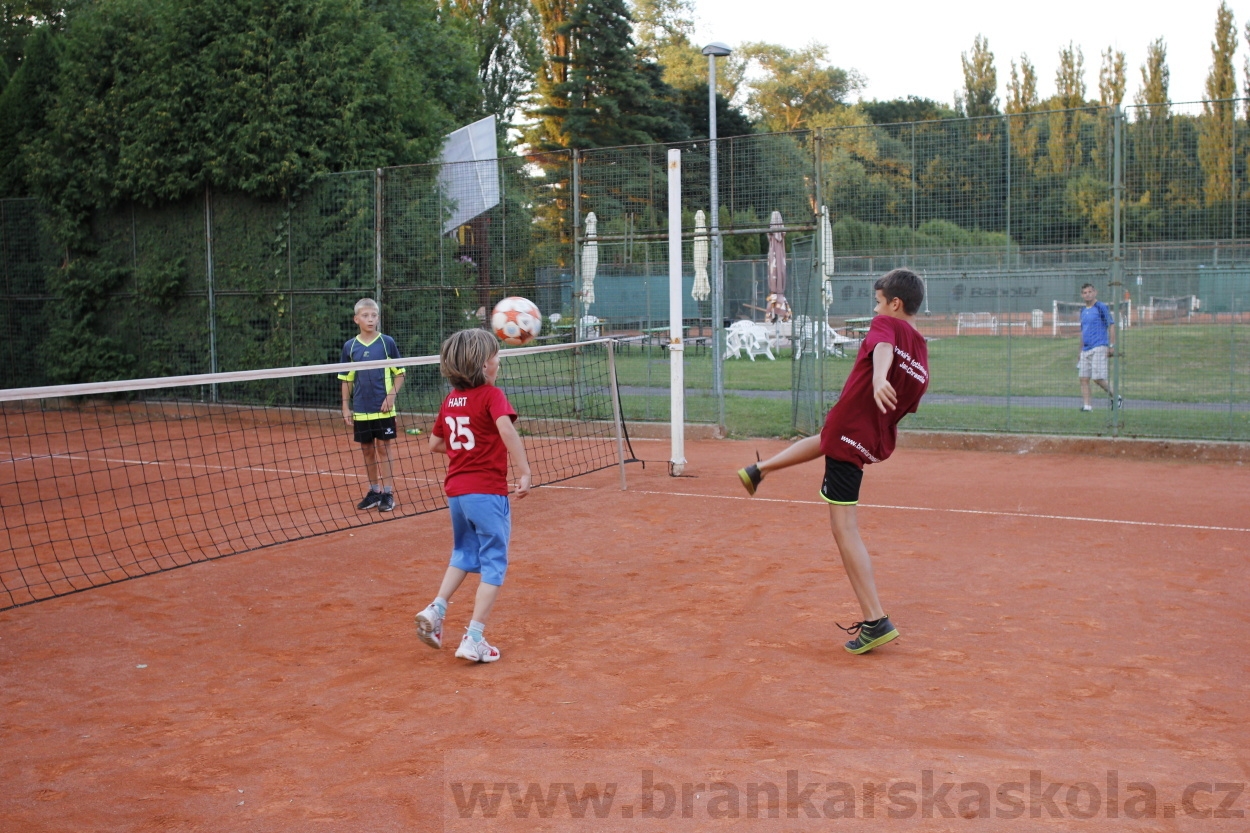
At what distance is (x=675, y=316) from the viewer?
10.9 m

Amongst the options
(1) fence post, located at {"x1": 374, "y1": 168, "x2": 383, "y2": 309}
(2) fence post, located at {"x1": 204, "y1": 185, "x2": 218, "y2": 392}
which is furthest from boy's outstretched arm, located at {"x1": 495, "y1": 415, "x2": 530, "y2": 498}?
(2) fence post, located at {"x1": 204, "y1": 185, "x2": 218, "y2": 392}

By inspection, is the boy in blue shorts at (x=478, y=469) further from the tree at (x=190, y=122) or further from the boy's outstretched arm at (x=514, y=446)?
the tree at (x=190, y=122)

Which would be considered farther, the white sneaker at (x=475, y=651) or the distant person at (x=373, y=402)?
the distant person at (x=373, y=402)

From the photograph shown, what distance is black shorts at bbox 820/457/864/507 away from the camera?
17.9 feet

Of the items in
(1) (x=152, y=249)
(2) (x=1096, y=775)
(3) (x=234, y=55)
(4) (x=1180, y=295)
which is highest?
(3) (x=234, y=55)

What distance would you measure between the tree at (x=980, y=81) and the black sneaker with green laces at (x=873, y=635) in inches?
1941

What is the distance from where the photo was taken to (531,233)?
1516 centimetres

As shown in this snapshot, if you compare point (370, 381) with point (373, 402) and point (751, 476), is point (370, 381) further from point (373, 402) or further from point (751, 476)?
point (751, 476)

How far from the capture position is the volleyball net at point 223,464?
26.3 ft

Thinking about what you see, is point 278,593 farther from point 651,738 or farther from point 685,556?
point 651,738

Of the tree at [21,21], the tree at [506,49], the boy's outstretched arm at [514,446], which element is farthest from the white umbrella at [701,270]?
the tree at [506,49]

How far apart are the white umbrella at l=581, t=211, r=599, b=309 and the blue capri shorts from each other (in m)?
9.22

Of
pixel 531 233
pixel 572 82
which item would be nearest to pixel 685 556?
pixel 531 233

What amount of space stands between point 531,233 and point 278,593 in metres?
9.02
